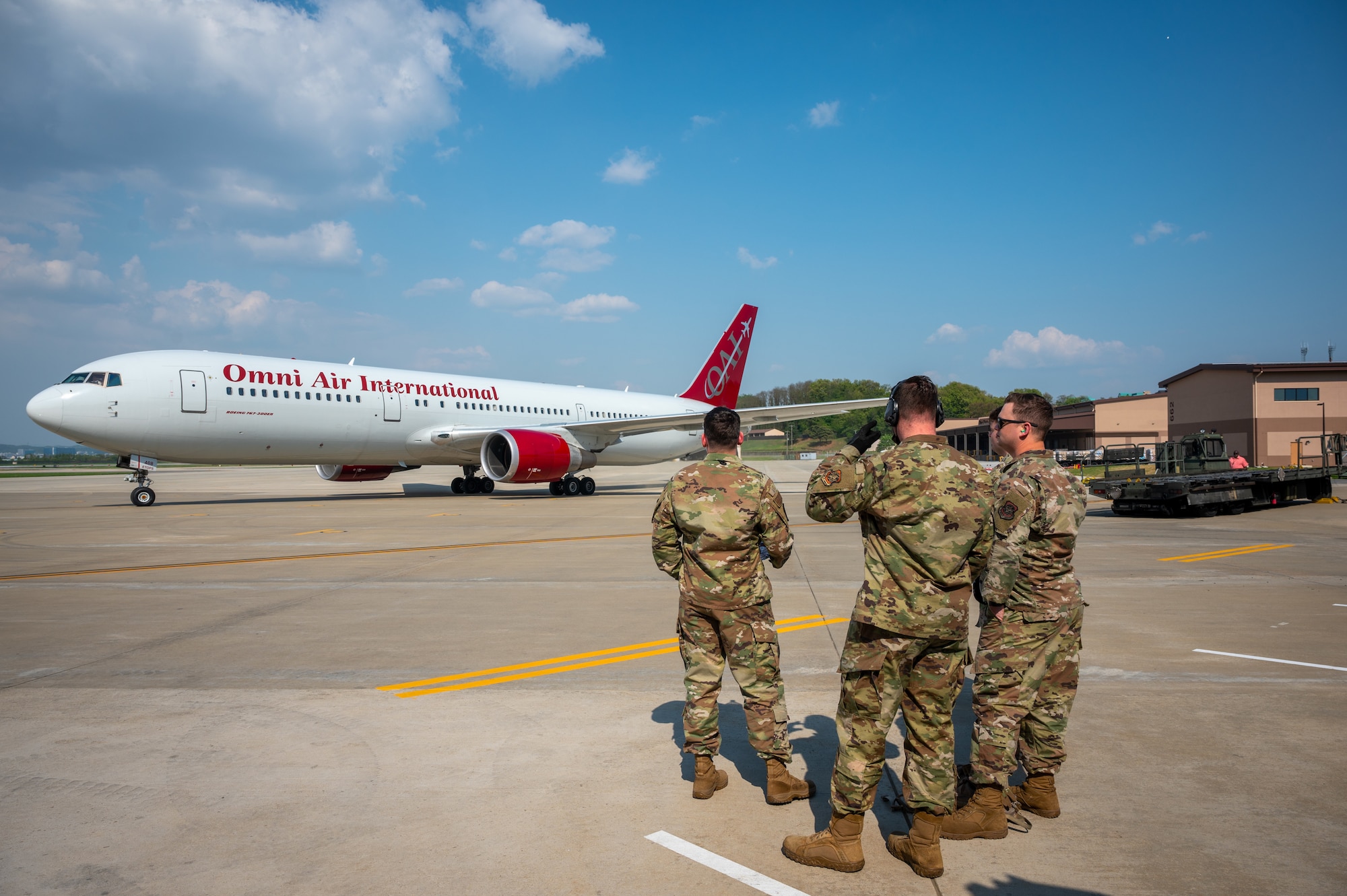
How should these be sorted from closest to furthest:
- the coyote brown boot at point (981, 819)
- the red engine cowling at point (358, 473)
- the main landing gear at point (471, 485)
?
the coyote brown boot at point (981, 819)
the red engine cowling at point (358, 473)
the main landing gear at point (471, 485)

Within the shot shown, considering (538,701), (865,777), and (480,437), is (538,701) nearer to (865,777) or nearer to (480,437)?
(865,777)

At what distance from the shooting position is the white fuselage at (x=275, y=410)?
18.7 metres

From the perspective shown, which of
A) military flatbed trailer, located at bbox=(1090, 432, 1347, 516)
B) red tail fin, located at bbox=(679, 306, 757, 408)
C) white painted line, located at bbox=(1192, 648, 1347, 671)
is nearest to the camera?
white painted line, located at bbox=(1192, 648, 1347, 671)

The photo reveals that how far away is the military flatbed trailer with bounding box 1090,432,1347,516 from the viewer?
16.9 metres

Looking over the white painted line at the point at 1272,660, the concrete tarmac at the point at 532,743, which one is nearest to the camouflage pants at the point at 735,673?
the concrete tarmac at the point at 532,743

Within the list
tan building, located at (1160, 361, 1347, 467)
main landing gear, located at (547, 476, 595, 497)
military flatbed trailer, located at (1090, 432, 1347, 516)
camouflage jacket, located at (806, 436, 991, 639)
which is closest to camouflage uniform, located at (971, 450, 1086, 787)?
camouflage jacket, located at (806, 436, 991, 639)

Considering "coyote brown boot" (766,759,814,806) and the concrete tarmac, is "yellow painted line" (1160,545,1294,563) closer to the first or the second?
the concrete tarmac

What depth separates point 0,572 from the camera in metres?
10.1

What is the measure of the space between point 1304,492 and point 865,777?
23037mm

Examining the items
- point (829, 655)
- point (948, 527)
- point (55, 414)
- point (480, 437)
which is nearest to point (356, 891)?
point (948, 527)

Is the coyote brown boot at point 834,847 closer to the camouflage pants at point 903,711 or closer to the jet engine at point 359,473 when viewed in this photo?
the camouflage pants at point 903,711

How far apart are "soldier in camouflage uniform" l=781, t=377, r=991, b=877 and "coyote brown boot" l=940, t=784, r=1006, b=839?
0.67 ft

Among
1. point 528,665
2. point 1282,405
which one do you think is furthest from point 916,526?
point 1282,405

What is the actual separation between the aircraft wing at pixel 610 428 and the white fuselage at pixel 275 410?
0.14 meters
